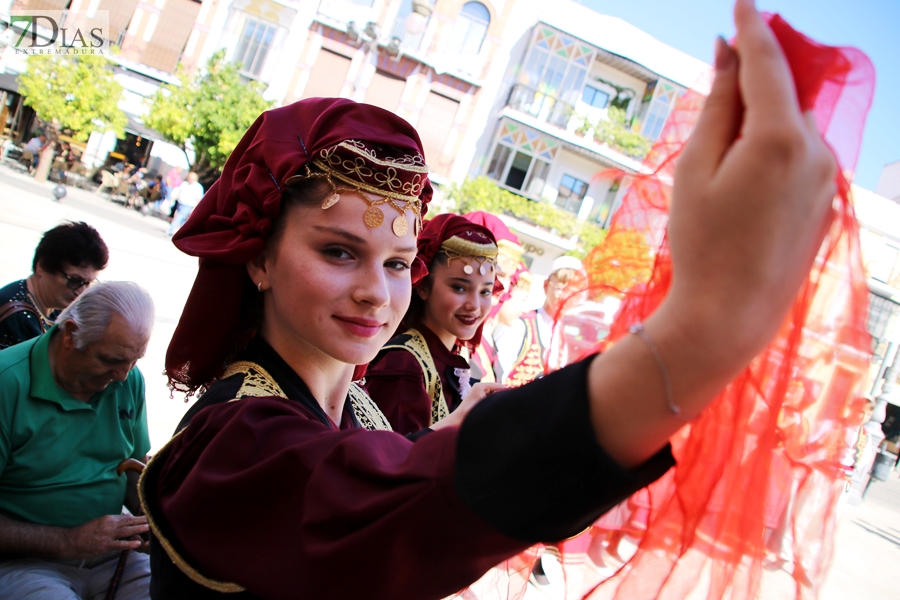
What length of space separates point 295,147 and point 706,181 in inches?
38.9

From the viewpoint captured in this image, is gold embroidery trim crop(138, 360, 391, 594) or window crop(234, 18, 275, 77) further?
window crop(234, 18, 275, 77)

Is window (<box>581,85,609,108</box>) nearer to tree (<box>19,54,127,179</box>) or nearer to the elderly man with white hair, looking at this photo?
tree (<box>19,54,127,179</box>)

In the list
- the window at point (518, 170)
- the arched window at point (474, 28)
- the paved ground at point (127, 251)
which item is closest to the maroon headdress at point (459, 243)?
the paved ground at point (127, 251)

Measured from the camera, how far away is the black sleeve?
0.59 metres

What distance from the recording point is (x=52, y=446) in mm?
2314

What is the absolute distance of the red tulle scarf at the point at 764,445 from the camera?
2.52 ft

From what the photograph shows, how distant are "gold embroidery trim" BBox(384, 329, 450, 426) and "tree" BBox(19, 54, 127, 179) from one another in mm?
23204

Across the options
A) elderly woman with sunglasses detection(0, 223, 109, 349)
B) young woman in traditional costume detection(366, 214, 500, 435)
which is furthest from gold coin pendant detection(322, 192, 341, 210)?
elderly woman with sunglasses detection(0, 223, 109, 349)

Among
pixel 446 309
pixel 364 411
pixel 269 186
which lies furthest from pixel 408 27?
pixel 269 186

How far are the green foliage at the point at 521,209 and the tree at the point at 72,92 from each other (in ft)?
41.2

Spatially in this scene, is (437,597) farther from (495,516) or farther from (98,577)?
(98,577)

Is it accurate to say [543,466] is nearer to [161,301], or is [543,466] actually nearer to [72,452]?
[72,452]

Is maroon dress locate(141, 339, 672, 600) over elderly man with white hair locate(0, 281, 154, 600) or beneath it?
over

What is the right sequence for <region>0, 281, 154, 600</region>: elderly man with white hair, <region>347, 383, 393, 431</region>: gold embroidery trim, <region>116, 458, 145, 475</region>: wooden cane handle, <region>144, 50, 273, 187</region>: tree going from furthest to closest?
1. <region>144, 50, 273, 187</region>: tree
2. <region>116, 458, 145, 475</region>: wooden cane handle
3. <region>0, 281, 154, 600</region>: elderly man with white hair
4. <region>347, 383, 393, 431</region>: gold embroidery trim
